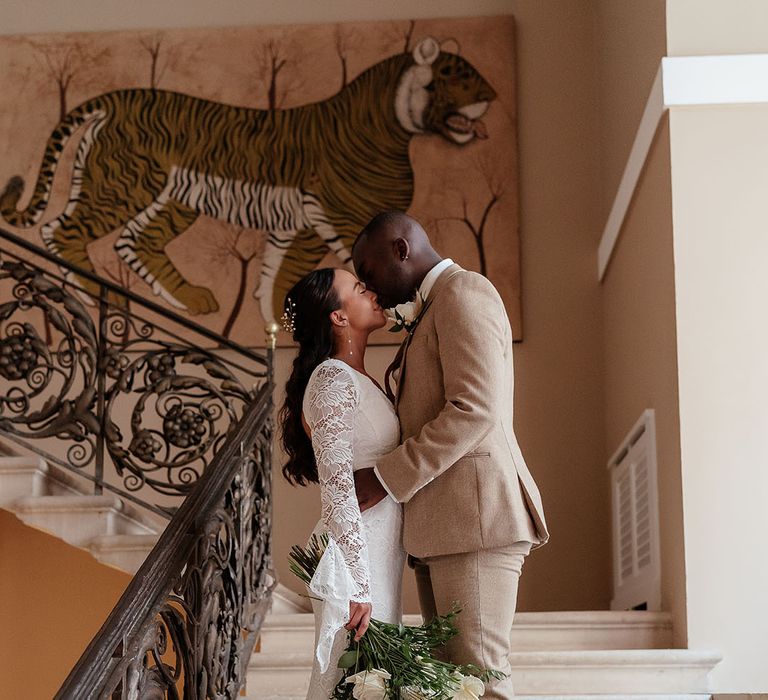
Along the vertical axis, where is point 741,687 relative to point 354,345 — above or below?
below

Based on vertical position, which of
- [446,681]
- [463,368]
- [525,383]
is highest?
[525,383]

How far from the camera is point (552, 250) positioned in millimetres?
7809

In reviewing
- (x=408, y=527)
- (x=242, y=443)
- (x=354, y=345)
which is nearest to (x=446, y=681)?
(x=408, y=527)

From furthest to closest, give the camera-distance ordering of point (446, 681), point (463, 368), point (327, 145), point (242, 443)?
point (327, 145) → point (242, 443) → point (463, 368) → point (446, 681)

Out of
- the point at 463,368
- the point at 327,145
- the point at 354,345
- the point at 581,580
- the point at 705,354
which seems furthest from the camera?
the point at 327,145

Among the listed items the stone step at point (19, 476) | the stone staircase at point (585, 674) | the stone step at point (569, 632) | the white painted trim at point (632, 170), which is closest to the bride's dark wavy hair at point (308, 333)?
the stone staircase at point (585, 674)

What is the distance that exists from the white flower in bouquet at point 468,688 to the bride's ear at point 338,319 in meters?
1.04

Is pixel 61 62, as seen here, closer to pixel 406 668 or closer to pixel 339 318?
pixel 339 318

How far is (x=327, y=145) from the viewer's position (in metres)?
8.04

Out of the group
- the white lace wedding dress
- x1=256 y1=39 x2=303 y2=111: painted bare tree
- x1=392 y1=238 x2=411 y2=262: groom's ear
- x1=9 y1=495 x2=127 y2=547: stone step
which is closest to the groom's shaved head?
x1=392 y1=238 x2=411 y2=262: groom's ear

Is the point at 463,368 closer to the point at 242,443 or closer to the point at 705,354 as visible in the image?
the point at 242,443

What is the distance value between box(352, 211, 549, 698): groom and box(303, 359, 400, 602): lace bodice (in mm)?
62

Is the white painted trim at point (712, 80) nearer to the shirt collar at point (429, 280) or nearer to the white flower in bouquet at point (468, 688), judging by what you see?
the shirt collar at point (429, 280)

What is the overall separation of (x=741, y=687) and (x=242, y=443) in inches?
88.7
